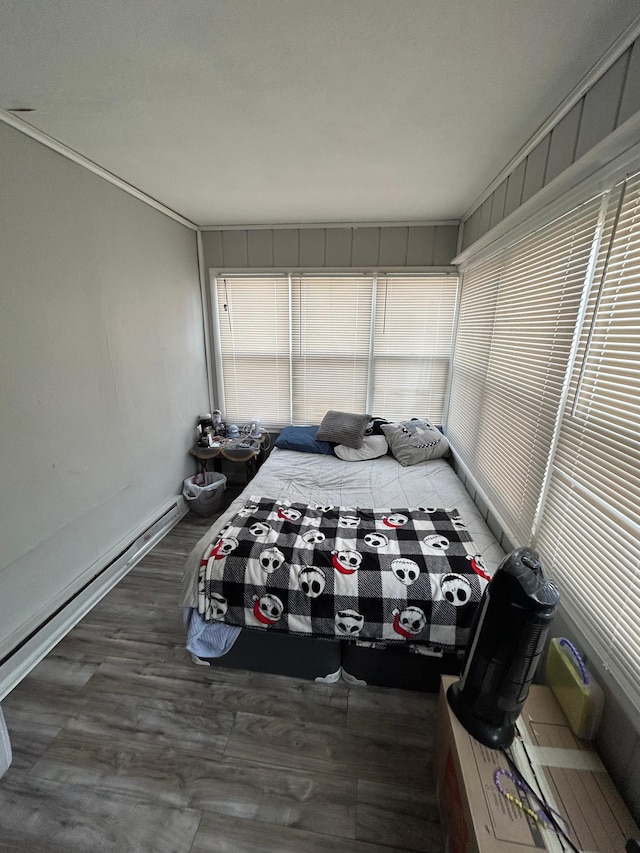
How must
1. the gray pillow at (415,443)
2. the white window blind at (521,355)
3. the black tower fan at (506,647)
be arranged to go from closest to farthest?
the black tower fan at (506,647), the white window blind at (521,355), the gray pillow at (415,443)

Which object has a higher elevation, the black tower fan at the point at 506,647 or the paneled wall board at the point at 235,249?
the paneled wall board at the point at 235,249

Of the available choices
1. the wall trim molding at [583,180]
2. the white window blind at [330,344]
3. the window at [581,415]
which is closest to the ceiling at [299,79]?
the wall trim molding at [583,180]

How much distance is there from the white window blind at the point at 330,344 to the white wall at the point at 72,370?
123cm

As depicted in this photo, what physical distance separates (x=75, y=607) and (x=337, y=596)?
156 cm

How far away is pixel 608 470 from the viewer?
1065 millimetres

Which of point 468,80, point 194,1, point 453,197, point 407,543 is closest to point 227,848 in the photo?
point 407,543

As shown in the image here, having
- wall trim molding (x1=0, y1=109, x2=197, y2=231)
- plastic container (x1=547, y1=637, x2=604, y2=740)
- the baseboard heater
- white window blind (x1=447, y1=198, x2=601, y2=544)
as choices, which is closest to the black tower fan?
plastic container (x1=547, y1=637, x2=604, y2=740)

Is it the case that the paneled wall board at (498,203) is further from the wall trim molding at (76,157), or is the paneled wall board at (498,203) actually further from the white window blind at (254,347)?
the wall trim molding at (76,157)

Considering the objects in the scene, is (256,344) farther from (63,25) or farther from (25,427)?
(63,25)

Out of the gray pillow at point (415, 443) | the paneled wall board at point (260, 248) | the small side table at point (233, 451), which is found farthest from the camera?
the paneled wall board at point (260, 248)

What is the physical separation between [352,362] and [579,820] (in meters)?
3.02

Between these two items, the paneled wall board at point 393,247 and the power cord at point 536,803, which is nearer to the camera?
the power cord at point 536,803

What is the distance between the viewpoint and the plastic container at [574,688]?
101 cm

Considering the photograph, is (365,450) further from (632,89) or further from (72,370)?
(632,89)
